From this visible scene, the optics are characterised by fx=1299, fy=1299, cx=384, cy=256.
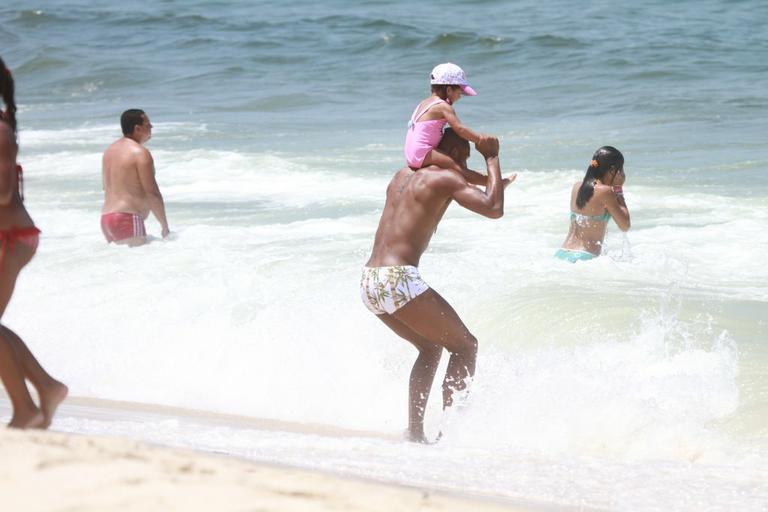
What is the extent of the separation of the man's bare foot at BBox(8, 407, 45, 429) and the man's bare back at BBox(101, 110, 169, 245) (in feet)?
14.7

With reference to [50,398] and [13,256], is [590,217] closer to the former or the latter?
[50,398]

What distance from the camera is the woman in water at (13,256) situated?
13.9ft

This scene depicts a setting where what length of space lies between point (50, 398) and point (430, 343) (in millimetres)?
1662

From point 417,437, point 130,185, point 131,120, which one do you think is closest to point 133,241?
point 130,185

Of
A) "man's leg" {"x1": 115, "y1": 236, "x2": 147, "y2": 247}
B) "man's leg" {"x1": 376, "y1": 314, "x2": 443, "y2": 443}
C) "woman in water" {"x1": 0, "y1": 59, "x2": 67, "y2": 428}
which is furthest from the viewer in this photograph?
"man's leg" {"x1": 115, "y1": 236, "x2": 147, "y2": 247}

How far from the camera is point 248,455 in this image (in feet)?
16.3

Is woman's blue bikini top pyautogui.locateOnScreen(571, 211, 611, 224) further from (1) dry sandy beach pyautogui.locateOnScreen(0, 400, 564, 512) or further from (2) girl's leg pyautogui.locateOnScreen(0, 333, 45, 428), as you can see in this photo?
(1) dry sandy beach pyautogui.locateOnScreen(0, 400, 564, 512)

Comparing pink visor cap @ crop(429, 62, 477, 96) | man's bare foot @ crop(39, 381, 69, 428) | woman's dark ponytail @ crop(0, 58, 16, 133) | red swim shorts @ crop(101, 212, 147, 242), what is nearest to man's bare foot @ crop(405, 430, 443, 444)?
pink visor cap @ crop(429, 62, 477, 96)

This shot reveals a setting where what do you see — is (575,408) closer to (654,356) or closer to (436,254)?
(654,356)

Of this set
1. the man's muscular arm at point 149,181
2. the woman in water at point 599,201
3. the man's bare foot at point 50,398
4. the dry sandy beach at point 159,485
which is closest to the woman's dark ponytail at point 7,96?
the man's bare foot at point 50,398

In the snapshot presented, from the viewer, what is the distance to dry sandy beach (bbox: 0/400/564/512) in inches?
119

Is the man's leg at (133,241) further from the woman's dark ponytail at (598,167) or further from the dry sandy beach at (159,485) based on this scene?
the dry sandy beach at (159,485)

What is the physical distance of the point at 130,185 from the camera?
8.83 metres

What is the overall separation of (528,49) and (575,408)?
1814 centimetres
